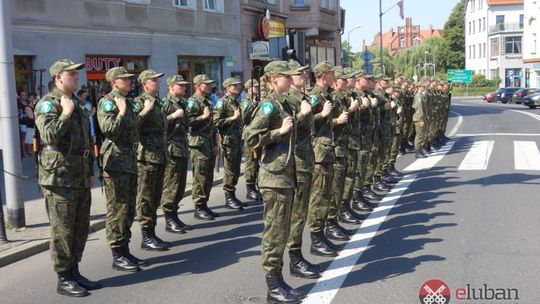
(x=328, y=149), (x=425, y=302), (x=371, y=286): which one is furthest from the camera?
(x=328, y=149)

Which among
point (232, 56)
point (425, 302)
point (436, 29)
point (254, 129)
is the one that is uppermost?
point (436, 29)

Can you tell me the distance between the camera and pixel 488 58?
81.6m

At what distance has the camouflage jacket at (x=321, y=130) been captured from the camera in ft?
21.7

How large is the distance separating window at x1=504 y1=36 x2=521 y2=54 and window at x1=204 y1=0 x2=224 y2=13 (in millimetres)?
63312

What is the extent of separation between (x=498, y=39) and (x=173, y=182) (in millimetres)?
77823

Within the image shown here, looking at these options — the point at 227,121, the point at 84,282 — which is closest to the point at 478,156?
the point at 227,121

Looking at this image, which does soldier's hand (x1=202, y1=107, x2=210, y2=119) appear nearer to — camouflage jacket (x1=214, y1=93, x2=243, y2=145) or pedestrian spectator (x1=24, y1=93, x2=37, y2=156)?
camouflage jacket (x1=214, y1=93, x2=243, y2=145)

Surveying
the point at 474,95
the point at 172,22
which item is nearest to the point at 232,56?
the point at 172,22

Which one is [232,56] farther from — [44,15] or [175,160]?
[175,160]

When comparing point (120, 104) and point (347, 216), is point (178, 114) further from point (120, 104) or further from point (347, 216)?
point (347, 216)

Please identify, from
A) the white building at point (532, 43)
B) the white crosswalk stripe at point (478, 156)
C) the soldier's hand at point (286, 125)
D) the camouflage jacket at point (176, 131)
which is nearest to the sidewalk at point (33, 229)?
the camouflage jacket at point (176, 131)

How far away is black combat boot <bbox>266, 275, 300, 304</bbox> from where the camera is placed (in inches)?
203

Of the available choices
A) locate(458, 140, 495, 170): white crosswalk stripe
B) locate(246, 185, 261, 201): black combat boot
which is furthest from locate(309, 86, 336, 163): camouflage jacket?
locate(458, 140, 495, 170): white crosswalk stripe

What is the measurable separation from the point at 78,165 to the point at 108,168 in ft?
1.96
